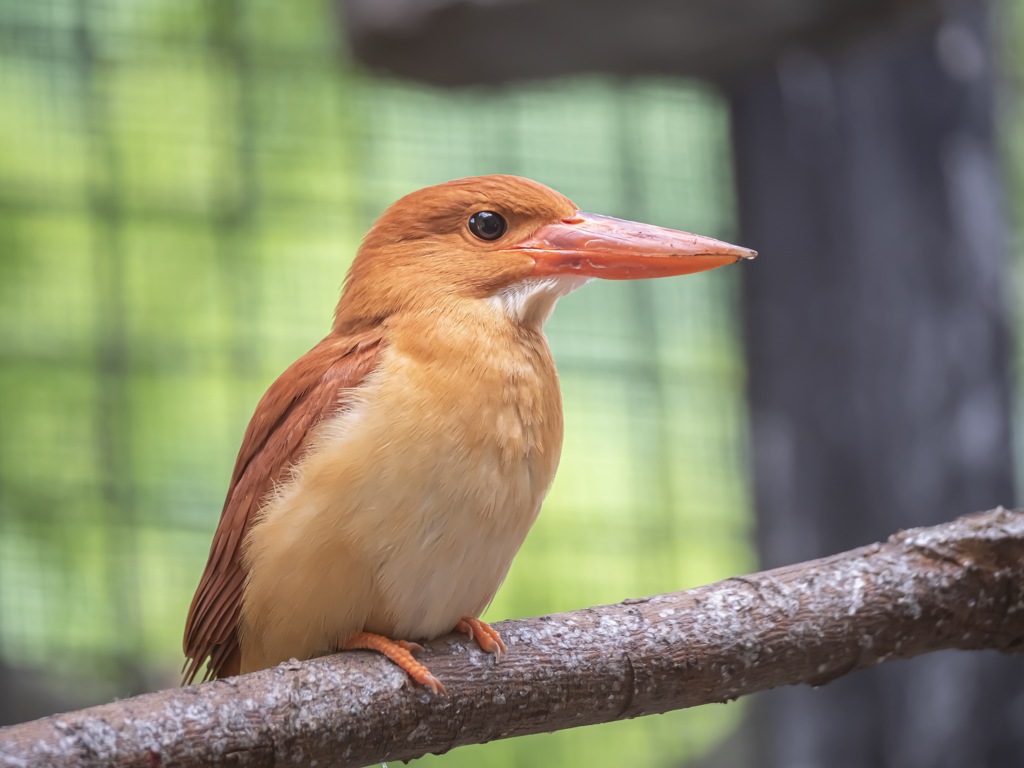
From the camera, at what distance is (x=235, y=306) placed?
4.57 meters

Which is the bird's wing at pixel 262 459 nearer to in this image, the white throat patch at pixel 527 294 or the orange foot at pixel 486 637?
the white throat patch at pixel 527 294

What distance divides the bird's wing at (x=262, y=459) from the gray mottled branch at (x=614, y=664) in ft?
1.02

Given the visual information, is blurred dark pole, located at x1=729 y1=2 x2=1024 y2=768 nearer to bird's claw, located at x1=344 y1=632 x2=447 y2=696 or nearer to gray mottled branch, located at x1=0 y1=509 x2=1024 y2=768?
gray mottled branch, located at x1=0 y1=509 x2=1024 y2=768

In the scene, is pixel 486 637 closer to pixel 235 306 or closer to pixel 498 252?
pixel 498 252

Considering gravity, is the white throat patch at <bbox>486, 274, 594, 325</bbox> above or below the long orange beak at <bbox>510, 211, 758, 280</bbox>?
below

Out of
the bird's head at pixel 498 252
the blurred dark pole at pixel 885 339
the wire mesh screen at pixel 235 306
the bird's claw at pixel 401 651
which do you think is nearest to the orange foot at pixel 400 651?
the bird's claw at pixel 401 651

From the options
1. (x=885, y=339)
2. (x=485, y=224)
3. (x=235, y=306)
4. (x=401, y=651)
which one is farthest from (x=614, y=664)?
(x=235, y=306)

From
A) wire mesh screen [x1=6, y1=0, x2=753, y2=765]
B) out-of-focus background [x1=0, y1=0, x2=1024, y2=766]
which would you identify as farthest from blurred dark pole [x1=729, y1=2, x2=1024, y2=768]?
wire mesh screen [x1=6, y1=0, x2=753, y2=765]

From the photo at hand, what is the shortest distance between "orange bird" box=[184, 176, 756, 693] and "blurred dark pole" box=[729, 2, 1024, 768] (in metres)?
1.47

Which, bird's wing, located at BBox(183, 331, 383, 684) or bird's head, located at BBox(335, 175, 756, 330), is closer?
bird's wing, located at BBox(183, 331, 383, 684)

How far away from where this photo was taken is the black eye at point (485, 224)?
2.57m

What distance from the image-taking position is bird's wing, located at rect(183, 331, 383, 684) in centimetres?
236

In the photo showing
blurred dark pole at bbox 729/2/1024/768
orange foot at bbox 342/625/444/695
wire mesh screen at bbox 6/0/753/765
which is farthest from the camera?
wire mesh screen at bbox 6/0/753/765

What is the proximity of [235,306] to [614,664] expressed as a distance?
2.64 metres
